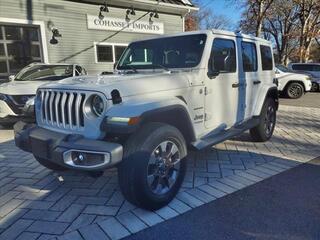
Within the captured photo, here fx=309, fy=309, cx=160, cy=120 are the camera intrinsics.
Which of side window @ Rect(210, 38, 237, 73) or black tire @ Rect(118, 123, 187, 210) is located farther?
side window @ Rect(210, 38, 237, 73)

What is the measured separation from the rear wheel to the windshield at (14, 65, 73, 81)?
10.2 metres

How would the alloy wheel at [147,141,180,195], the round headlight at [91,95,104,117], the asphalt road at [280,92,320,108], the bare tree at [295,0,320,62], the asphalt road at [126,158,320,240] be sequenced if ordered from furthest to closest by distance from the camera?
the bare tree at [295,0,320,62] < the asphalt road at [280,92,320,108] < the alloy wheel at [147,141,180,195] < the round headlight at [91,95,104,117] < the asphalt road at [126,158,320,240]

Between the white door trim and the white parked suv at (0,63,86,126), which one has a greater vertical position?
the white door trim

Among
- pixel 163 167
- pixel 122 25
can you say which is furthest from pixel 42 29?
pixel 163 167

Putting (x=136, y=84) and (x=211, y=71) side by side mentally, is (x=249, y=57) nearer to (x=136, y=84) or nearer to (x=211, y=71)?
(x=211, y=71)

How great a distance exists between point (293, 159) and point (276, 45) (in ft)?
137

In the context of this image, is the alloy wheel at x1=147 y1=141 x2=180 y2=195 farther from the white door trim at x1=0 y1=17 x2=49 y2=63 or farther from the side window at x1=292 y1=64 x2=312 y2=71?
the side window at x1=292 y1=64 x2=312 y2=71

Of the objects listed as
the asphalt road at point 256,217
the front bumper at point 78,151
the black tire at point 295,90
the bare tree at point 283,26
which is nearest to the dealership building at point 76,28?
the black tire at point 295,90

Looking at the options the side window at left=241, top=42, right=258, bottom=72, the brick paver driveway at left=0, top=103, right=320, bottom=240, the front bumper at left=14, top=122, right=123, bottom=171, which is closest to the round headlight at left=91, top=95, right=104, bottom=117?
the front bumper at left=14, top=122, right=123, bottom=171

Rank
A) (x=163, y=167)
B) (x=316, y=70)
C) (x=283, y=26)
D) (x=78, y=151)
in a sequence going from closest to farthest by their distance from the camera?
(x=78, y=151)
(x=163, y=167)
(x=316, y=70)
(x=283, y=26)

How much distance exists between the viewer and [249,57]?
5230mm

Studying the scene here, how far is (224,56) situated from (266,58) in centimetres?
200

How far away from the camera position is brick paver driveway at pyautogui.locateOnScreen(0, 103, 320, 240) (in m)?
3.09

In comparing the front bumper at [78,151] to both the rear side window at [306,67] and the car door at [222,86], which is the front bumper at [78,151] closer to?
the car door at [222,86]
